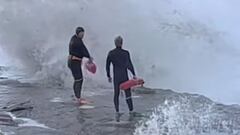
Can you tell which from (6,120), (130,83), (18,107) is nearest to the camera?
(6,120)

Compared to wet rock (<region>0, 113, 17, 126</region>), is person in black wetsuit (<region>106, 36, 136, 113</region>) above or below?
above

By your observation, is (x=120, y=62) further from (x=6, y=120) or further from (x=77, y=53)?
(x=6, y=120)

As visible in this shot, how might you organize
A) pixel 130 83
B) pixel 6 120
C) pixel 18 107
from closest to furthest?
pixel 6 120 < pixel 130 83 < pixel 18 107

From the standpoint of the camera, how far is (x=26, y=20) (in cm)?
2109

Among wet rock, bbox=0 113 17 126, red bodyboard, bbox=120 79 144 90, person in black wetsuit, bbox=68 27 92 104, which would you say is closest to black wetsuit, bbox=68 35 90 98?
person in black wetsuit, bbox=68 27 92 104

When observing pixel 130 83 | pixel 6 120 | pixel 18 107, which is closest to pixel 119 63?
pixel 130 83

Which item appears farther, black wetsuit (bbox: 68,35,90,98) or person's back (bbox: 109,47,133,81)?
black wetsuit (bbox: 68,35,90,98)

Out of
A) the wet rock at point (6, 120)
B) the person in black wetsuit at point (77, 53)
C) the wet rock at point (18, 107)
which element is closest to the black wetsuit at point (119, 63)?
the person in black wetsuit at point (77, 53)

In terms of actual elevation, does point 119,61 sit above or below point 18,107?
above

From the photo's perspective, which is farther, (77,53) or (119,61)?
(77,53)

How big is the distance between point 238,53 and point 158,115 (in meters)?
9.79

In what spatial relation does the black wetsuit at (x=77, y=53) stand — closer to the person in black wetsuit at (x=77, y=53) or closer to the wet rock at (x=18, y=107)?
the person in black wetsuit at (x=77, y=53)

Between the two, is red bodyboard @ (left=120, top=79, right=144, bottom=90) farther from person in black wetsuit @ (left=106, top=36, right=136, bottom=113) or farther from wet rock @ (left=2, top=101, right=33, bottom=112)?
wet rock @ (left=2, top=101, right=33, bottom=112)

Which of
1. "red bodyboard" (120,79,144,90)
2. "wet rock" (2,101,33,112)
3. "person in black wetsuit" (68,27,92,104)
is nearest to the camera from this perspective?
"red bodyboard" (120,79,144,90)
